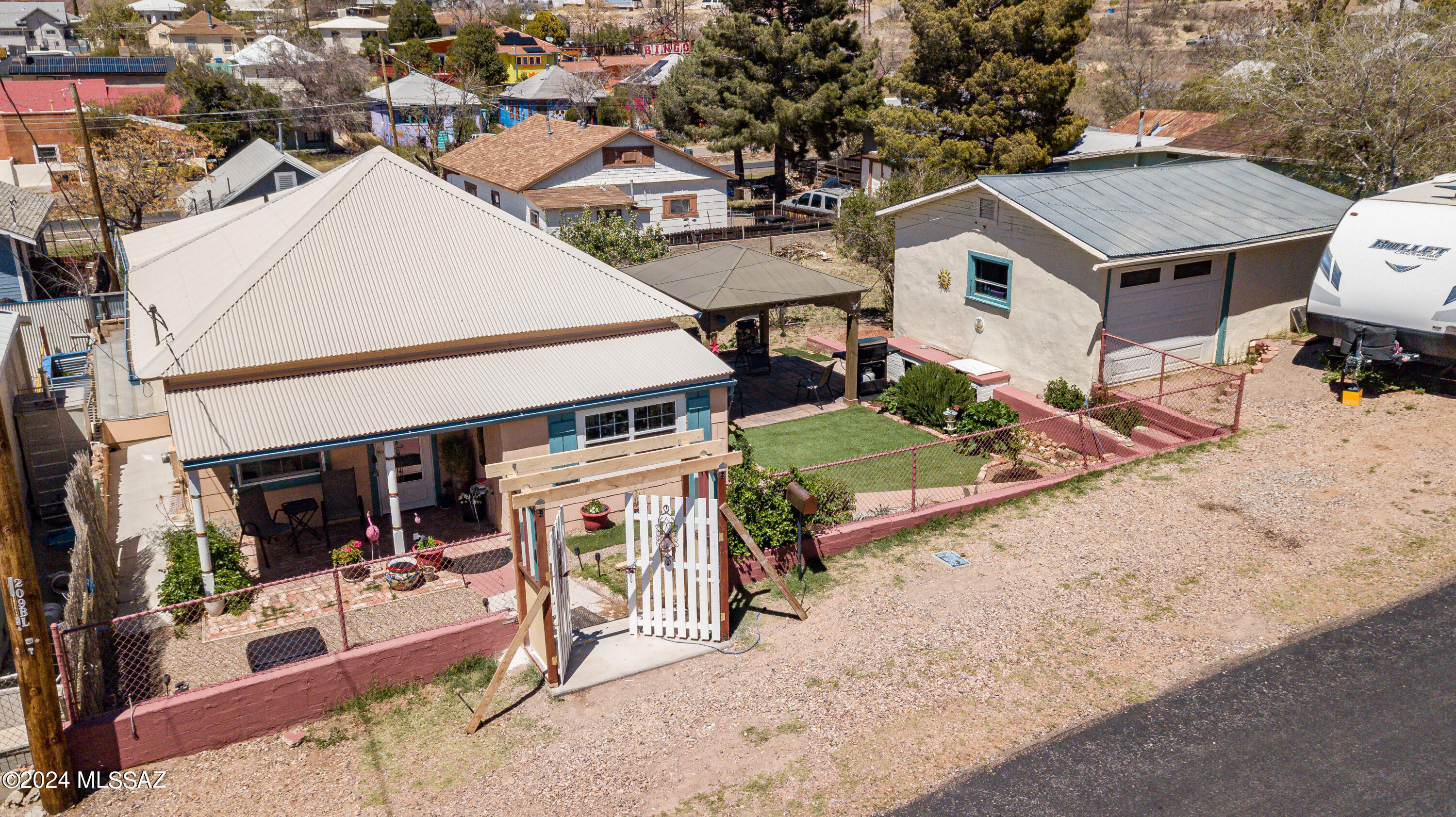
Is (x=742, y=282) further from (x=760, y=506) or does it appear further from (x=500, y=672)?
(x=500, y=672)

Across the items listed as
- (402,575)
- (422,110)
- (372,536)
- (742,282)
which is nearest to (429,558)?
(402,575)

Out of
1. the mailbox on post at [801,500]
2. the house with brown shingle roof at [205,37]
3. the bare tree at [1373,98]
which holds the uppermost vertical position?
the house with brown shingle roof at [205,37]

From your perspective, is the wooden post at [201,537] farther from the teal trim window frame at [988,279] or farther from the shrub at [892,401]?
the teal trim window frame at [988,279]

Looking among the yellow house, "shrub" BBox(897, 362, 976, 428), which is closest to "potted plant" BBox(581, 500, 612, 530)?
"shrub" BBox(897, 362, 976, 428)

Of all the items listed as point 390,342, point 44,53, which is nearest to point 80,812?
point 390,342

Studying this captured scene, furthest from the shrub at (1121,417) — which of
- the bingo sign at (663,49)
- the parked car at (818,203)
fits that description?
the bingo sign at (663,49)

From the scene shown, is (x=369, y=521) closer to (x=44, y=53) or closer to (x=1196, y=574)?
(x=1196, y=574)
